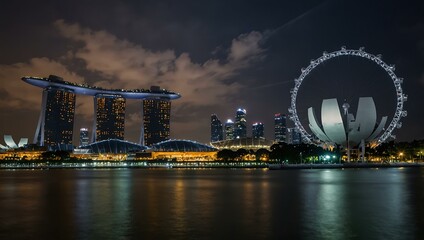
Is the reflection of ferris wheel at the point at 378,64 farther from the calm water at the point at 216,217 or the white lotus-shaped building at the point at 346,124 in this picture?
the calm water at the point at 216,217

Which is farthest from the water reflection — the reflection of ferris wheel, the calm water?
the reflection of ferris wheel

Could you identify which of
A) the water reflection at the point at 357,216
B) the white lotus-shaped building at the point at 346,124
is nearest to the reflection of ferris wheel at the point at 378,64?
the white lotus-shaped building at the point at 346,124

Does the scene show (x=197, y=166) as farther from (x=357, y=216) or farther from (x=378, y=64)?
(x=357, y=216)

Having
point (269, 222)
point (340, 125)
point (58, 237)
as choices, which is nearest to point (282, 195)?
point (269, 222)

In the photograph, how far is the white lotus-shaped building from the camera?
326 ft

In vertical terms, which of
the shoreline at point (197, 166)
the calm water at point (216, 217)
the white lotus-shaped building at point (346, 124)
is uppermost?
the white lotus-shaped building at point (346, 124)

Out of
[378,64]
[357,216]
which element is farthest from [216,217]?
[378,64]

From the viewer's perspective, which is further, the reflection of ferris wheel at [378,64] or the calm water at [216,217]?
the reflection of ferris wheel at [378,64]

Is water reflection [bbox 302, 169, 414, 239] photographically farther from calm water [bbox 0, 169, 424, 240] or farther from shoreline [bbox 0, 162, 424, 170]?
shoreline [bbox 0, 162, 424, 170]

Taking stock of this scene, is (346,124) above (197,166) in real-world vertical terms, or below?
above

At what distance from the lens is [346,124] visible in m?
105

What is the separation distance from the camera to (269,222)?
1967 cm

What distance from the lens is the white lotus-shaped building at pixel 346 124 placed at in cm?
9944

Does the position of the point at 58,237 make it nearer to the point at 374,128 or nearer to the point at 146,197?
the point at 146,197
